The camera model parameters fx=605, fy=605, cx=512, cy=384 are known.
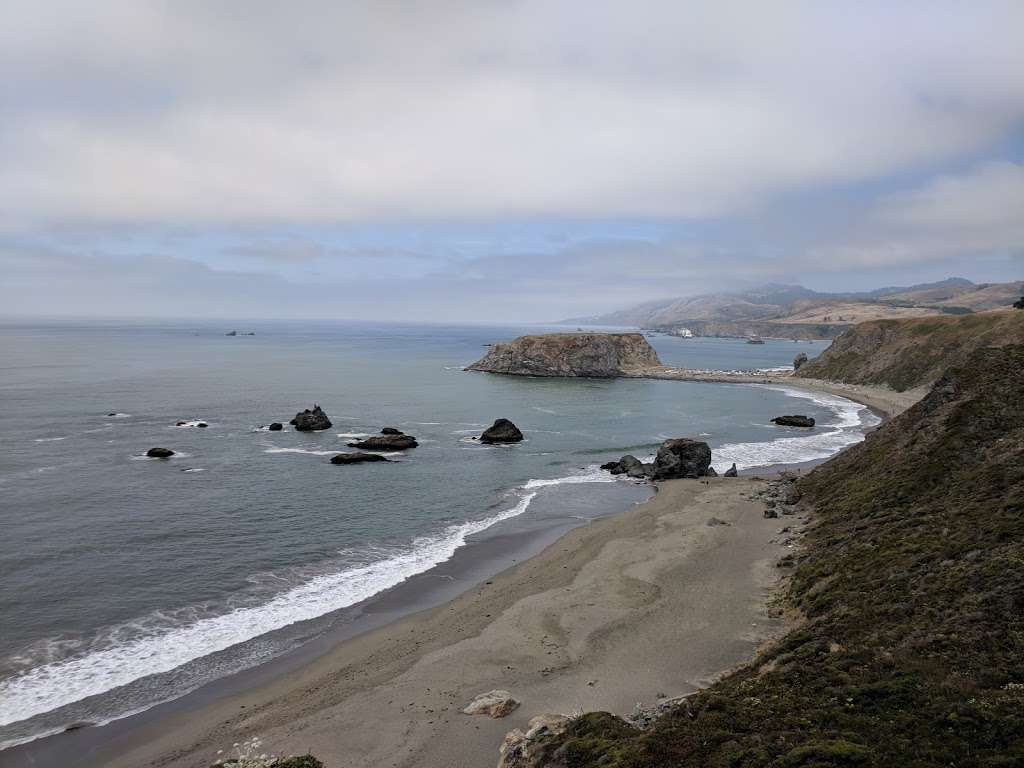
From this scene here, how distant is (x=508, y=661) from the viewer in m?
21.4

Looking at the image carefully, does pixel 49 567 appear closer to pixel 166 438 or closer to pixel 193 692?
pixel 193 692

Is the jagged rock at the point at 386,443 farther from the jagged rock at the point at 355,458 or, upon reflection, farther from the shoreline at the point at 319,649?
the shoreline at the point at 319,649

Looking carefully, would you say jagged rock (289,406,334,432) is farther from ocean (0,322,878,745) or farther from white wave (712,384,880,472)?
white wave (712,384,880,472)

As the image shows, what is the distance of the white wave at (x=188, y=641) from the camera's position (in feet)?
67.5

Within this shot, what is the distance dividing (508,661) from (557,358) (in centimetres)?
12921

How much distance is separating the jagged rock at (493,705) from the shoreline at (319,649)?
799 centimetres

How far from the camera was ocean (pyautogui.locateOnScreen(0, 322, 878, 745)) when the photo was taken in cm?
2355

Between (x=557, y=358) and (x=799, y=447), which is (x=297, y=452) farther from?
(x=557, y=358)

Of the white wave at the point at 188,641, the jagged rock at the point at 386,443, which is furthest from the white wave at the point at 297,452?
the white wave at the point at 188,641

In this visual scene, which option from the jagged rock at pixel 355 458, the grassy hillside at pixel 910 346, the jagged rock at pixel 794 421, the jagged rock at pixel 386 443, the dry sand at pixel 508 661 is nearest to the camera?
the dry sand at pixel 508 661

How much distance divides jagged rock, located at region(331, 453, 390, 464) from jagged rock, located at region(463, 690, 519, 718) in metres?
40.0

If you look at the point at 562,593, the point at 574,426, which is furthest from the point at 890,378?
the point at 562,593

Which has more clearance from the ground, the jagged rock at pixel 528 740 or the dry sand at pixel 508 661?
the jagged rock at pixel 528 740

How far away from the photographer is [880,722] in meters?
12.2
